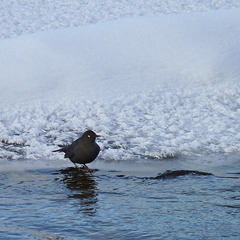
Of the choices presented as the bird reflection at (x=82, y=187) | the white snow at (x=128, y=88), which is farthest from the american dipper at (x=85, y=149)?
the white snow at (x=128, y=88)

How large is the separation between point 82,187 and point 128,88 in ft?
11.4

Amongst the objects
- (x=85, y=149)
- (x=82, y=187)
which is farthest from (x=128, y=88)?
(x=82, y=187)

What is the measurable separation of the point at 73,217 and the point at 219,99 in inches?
180

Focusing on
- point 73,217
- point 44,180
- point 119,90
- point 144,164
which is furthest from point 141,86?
point 73,217

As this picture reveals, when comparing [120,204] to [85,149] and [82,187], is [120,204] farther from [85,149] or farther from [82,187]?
[85,149]

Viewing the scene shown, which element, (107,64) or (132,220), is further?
(107,64)

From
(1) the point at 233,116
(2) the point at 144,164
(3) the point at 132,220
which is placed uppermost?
(1) the point at 233,116

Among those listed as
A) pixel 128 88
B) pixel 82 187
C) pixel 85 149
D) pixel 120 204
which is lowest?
pixel 120 204

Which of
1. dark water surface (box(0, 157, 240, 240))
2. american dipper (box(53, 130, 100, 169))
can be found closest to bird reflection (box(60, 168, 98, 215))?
dark water surface (box(0, 157, 240, 240))

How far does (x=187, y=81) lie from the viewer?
861 cm

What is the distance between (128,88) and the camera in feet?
27.2

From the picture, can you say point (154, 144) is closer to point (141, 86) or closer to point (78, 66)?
point (141, 86)

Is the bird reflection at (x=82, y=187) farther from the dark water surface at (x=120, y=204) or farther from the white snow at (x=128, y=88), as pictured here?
the white snow at (x=128, y=88)

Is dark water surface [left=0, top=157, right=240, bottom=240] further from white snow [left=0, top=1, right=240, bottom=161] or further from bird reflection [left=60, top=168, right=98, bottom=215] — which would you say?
white snow [left=0, top=1, right=240, bottom=161]
